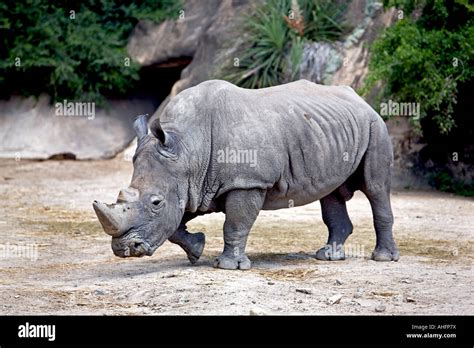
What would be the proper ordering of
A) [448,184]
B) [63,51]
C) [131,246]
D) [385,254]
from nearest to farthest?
[131,246] < [385,254] < [448,184] < [63,51]

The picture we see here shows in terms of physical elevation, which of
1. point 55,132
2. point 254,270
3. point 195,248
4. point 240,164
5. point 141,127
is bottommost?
point 254,270

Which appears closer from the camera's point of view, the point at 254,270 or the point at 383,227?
the point at 254,270

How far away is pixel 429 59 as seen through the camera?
1436cm

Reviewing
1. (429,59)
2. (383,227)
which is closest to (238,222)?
(383,227)

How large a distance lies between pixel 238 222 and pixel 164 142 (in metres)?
0.96

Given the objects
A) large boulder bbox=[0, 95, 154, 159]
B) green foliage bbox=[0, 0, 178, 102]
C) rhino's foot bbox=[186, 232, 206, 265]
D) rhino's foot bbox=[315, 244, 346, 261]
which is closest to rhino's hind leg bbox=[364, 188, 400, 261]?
rhino's foot bbox=[315, 244, 346, 261]

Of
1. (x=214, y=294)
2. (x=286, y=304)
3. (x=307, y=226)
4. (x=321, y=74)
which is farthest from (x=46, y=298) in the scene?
(x=321, y=74)

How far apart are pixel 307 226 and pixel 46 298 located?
5037mm

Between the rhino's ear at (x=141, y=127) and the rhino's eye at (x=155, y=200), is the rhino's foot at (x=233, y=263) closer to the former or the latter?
the rhino's eye at (x=155, y=200)

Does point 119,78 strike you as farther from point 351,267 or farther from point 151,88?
point 351,267

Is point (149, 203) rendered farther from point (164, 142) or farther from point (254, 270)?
point (254, 270)

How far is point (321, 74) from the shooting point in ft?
57.1

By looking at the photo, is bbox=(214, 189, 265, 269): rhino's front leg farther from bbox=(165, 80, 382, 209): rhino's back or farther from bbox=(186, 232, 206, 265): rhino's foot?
bbox=(186, 232, 206, 265): rhino's foot

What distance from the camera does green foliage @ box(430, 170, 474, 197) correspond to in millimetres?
15291
